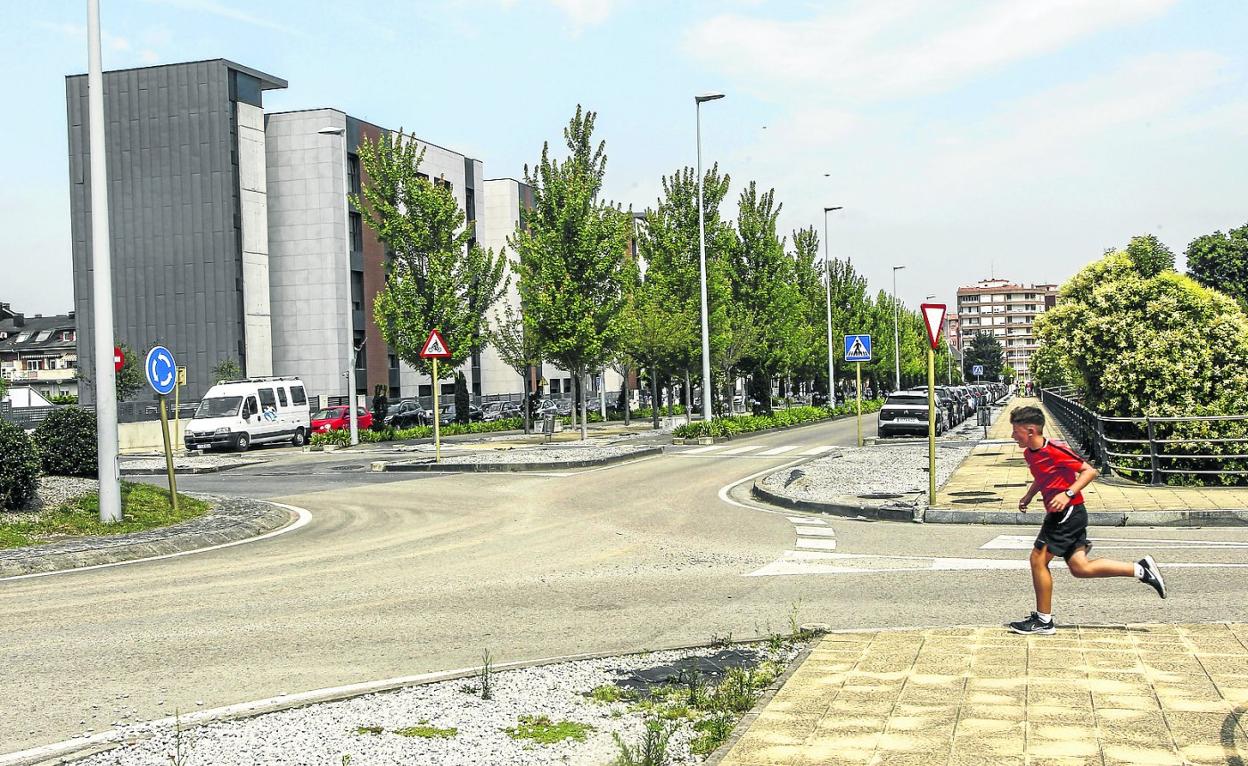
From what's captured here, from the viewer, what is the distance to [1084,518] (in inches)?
280

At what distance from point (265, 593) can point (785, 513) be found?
25.6 feet

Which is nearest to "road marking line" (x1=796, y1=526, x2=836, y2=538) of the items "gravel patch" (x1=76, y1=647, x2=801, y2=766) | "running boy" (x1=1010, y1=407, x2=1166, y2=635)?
"running boy" (x1=1010, y1=407, x2=1166, y2=635)

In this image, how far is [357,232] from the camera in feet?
199

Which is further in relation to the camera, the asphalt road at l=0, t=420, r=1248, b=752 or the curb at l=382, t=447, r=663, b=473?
the curb at l=382, t=447, r=663, b=473

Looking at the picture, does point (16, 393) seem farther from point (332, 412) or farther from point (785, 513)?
point (785, 513)

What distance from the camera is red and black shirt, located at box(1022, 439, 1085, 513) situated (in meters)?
7.11

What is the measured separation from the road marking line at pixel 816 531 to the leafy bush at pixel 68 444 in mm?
10775

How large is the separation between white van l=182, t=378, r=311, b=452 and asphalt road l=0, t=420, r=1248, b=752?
80.0 feet

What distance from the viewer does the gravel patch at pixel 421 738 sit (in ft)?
16.2

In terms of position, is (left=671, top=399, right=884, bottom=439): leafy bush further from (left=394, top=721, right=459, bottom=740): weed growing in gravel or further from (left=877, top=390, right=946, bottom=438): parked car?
(left=394, top=721, right=459, bottom=740): weed growing in gravel

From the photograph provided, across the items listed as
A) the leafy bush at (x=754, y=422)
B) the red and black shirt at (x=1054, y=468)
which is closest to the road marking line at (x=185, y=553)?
the red and black shirt at (x=1054, y=468)

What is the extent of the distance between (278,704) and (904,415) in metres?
30.4

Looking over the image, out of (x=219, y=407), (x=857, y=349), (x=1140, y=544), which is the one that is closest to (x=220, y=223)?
(x=219, y=407)

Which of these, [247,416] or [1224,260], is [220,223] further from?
[1224,260]
